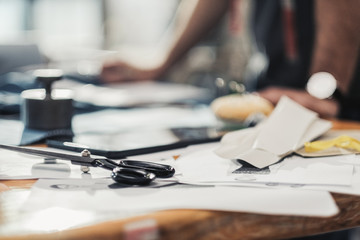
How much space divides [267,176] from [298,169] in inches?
2.2

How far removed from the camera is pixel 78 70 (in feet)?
5.50

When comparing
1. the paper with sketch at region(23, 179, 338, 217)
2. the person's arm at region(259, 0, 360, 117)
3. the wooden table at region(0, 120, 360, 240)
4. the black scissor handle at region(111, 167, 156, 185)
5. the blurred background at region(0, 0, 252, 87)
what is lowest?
the wooden table at region(0, 120, 360, 240)

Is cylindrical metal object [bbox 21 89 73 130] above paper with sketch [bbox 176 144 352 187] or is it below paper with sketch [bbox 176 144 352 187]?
above

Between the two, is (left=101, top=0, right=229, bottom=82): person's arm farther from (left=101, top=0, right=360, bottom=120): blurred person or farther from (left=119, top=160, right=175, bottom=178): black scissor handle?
(left=119, top=160, right=175, bottom=178): black scissor handle

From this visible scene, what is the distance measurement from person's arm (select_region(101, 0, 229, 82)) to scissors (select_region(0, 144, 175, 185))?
1135 millimetres

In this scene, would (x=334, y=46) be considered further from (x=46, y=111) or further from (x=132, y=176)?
(x=132, y=176)

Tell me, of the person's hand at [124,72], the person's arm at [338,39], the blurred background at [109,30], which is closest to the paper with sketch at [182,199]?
the person's arm at [338,39]

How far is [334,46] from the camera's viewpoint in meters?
1.52

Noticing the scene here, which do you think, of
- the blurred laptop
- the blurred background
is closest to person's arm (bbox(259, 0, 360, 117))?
the blurred laptop

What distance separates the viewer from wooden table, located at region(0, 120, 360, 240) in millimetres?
424

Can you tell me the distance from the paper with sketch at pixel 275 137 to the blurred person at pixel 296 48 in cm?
44

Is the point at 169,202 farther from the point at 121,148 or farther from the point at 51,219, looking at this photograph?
the point at 121,148

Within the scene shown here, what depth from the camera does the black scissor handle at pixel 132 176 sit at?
0.55m

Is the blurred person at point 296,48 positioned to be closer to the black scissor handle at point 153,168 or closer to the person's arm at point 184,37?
the person's arm at point 184,37
